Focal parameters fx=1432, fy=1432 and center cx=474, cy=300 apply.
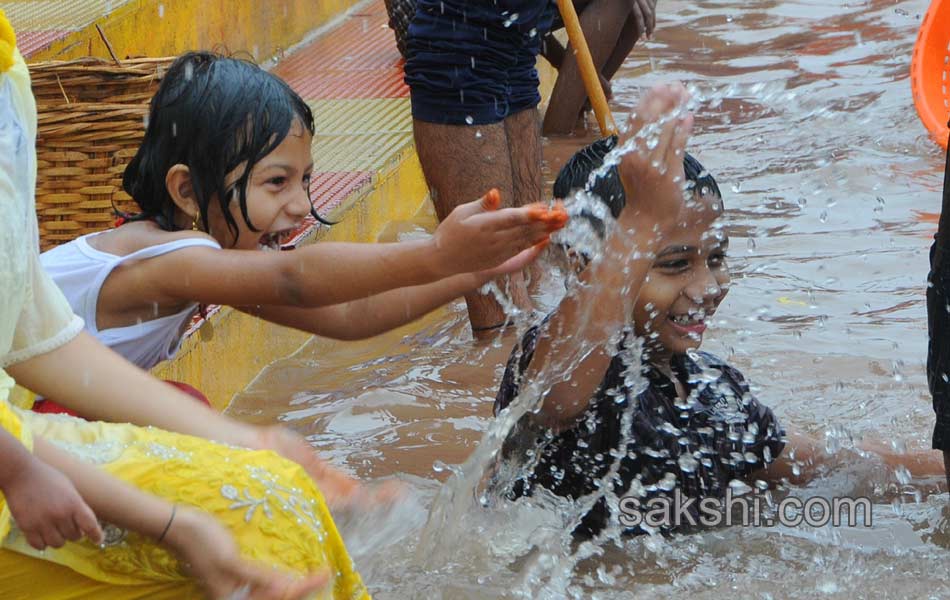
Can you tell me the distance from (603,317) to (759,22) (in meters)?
6.69

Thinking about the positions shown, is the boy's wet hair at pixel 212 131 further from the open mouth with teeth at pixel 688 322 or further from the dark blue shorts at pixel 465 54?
the dark blue shorts at pixel 465 54

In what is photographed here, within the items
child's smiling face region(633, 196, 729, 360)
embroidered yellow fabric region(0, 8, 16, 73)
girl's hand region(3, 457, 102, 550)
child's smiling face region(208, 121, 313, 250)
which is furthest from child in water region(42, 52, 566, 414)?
girl's hand region(3, 457, 102, 550)

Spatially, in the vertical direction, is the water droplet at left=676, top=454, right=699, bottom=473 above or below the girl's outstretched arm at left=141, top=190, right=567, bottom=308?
below

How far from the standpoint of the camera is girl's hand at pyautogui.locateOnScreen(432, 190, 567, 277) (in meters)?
2.43

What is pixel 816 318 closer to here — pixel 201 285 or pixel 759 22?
pixel 201 285

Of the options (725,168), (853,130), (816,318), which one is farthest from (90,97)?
(853,130)

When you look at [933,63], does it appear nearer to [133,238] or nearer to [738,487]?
Result: [738,487]

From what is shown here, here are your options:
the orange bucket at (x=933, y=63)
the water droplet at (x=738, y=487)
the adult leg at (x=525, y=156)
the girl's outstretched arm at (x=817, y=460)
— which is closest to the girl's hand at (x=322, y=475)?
the water droplet at (x=738, y=487)

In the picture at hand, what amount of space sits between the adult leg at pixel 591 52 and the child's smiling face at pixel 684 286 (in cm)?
377

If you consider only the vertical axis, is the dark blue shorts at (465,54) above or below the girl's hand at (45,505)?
below

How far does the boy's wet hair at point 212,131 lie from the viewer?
9.52ft

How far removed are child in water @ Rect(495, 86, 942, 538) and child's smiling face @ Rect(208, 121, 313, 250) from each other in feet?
1.83

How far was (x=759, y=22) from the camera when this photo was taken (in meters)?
8.92

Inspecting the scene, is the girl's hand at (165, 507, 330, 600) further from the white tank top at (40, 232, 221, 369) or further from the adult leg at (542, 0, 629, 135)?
the adult leg at (542, 0, 629, 135)
